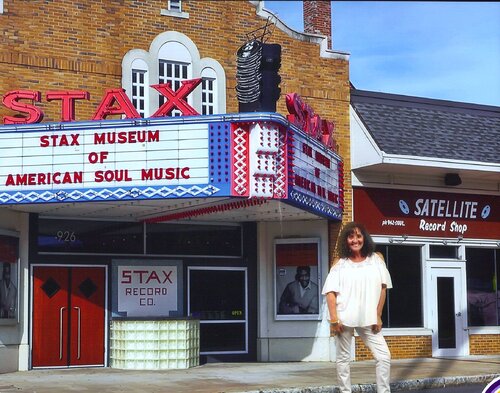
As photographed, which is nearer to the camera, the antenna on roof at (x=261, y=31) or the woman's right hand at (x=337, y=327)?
the woman's right hand at (x=337, y=327)

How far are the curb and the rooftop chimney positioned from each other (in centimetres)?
1198

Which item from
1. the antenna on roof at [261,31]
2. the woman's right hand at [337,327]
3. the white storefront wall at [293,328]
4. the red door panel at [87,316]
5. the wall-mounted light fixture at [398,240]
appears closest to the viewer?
the woman's right hand at [337,327]

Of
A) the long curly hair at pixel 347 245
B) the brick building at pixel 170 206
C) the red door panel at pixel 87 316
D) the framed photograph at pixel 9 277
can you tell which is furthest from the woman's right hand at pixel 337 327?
the red door panel at pixel 87 316

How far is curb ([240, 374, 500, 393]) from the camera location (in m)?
12.6

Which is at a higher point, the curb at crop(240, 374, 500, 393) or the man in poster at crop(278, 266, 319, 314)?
the man in poster at crop(278, 266, 319, 314)

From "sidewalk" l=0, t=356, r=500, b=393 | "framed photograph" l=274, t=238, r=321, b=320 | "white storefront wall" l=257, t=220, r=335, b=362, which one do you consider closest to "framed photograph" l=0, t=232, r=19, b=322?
"sidewalk" l=0, t=356, r=500, b=393

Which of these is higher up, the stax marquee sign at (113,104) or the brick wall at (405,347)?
the stax marquee sign at (113,104)

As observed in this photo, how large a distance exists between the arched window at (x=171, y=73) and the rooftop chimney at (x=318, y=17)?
262 inches

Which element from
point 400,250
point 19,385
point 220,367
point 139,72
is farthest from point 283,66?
point 19,385

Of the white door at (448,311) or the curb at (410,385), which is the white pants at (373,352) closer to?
the curb at (410,385)

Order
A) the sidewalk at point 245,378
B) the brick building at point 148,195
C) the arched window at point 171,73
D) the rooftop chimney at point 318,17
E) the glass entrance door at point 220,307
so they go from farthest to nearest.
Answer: the rooftop chimney at point 318,17 → the glass entrance door at point 220,307 → the arched window at point 171,73 → the brick building at point 148,195 → the sidewalk at point 245,378

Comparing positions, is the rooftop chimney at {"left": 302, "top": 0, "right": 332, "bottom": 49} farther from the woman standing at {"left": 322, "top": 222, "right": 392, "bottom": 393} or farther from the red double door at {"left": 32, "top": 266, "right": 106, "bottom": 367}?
the woman standing at {"left": 322, "top": 222, "right": 392, "bottom": 393}

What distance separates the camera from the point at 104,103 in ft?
49.4

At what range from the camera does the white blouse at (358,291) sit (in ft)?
30.8
